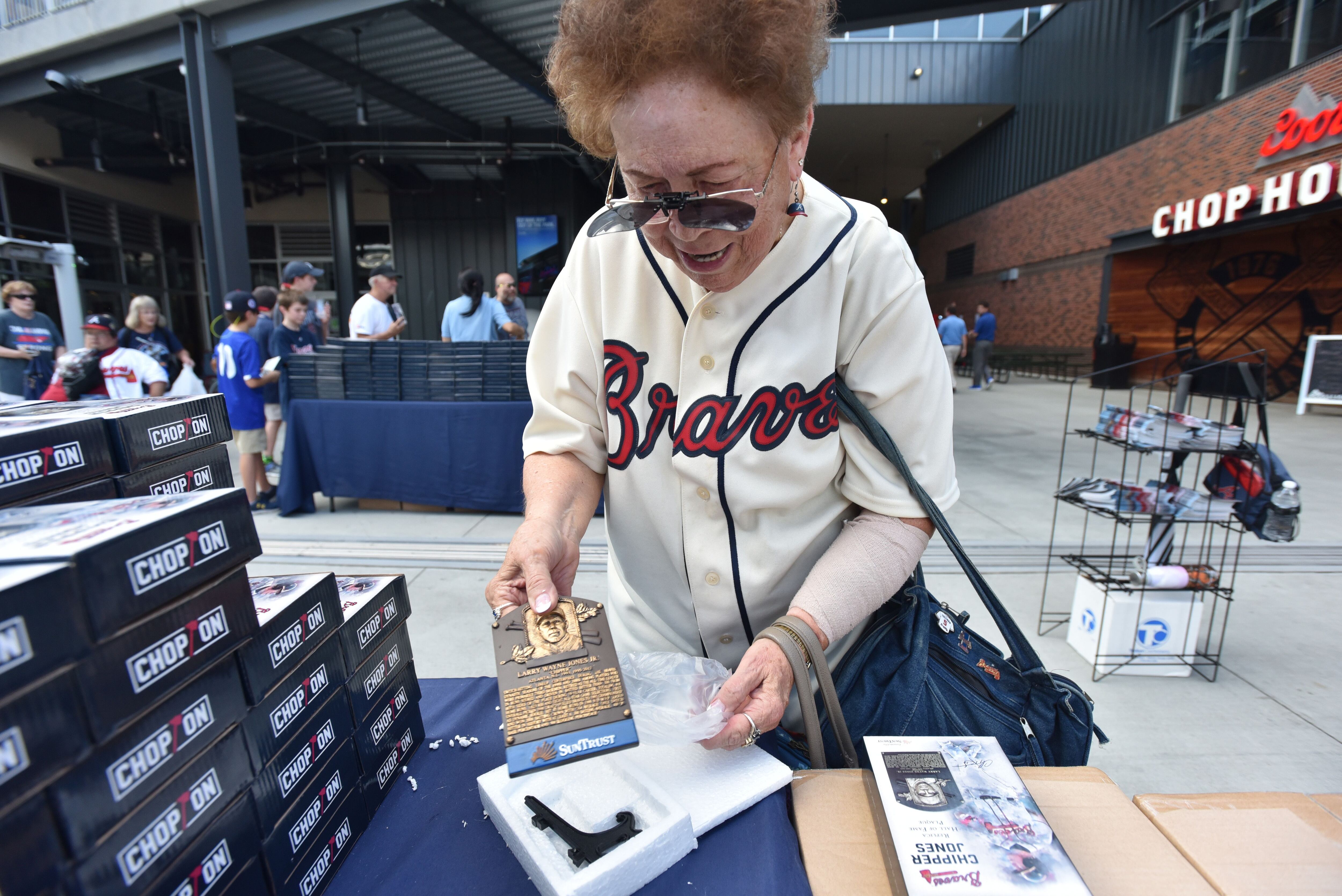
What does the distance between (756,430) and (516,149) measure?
1137cm

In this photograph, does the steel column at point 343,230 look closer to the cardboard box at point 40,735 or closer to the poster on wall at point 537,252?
the poster on wall at point 537,252

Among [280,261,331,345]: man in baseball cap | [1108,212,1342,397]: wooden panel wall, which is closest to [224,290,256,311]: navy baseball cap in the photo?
[280,261,331,345]: man in baseball cap

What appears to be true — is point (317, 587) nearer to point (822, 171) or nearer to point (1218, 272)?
point (1218, 272)

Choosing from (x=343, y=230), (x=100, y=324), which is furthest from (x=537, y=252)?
(x=100, y=324)

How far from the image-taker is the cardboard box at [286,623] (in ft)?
2.35

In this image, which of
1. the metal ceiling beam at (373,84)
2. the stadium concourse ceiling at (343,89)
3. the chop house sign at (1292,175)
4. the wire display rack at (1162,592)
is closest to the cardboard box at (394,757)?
the wire display rack at (1162,592)

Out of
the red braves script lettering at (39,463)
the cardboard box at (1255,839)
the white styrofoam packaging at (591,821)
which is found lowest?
the cardboard box at (1255,839)

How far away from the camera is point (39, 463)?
2.25ft

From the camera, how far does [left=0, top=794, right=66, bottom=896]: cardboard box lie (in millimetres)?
448

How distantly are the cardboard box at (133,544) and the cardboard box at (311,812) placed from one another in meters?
0.30

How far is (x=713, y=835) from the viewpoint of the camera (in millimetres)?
872

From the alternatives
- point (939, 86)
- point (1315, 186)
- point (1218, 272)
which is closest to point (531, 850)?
point (1315, 186)

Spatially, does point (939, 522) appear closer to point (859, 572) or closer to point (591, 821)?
point (859, 572)

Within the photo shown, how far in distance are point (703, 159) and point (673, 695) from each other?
74 centimetres
